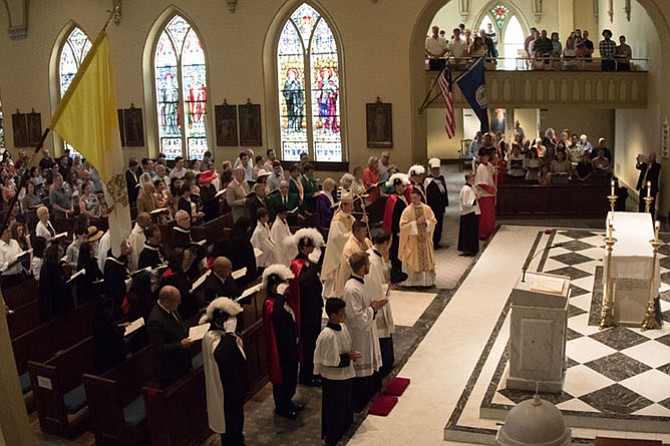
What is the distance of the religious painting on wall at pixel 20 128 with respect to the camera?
82.8ft

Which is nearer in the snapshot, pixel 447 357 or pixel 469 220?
pixel 447 357

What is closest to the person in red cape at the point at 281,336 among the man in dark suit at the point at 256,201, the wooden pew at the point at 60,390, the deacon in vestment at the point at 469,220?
the wooden pew at the point at 60,390

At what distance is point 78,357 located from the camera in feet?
29.8

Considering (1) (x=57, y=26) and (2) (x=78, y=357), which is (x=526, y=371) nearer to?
(2) (x=78, y=357)

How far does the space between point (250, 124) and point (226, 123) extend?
0.76 meters

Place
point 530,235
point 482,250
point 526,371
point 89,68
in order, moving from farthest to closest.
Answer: point 530,235 → point 482,250 → point 526,371 → point 89,68

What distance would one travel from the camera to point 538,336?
8617 millimetres

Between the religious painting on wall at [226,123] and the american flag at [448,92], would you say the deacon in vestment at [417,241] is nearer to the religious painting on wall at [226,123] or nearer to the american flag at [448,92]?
the american flag at [448,92]

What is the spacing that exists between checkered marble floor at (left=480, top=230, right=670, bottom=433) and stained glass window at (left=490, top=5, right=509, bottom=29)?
18.0m

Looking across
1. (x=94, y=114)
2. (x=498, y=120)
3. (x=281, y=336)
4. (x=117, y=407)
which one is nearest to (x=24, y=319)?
(x=117, y=407)

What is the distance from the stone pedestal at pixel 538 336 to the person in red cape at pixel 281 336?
240 centimetres

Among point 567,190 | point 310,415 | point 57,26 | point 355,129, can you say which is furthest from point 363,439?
point 57,26

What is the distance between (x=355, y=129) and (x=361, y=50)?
6.58ft

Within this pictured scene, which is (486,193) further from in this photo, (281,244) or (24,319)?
(24,319)
